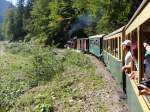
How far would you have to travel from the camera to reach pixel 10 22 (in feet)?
399

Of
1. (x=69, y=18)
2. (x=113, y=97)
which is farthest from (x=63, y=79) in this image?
(x=69, y=18)

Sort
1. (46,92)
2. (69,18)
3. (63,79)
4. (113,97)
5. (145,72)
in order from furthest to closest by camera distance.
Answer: (69,18), (63,79), (46,92), (113,97), (145,72)

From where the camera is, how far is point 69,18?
2421 inches

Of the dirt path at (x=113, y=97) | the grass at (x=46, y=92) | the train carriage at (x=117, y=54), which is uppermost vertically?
the train carriage at (x=117, y=54)

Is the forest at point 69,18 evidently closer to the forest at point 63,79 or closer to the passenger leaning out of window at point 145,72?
the forest at point 63,79

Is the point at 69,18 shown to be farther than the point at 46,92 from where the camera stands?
Yes

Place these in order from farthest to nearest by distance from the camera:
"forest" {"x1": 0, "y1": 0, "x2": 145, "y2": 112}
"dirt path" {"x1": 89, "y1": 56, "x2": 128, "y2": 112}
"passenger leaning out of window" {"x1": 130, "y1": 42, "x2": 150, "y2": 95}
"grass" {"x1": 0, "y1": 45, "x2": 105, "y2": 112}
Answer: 1. "forest" {"x1": 0, "y1": 0, "x2": 145, "y2": 112}
2. "grass" {"x1": 0, "y1": 45, "x2": 105, "y2": 112}
3. "dirt path" {"x1": 89, "y1": 56, "x2": 128, "y2": 112}
4. "passenger leaning out of window" {"x1": 130, "y1": 42, "x2": 150, "y2": 95}

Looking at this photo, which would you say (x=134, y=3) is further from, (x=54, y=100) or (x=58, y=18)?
(x=58, y=18)

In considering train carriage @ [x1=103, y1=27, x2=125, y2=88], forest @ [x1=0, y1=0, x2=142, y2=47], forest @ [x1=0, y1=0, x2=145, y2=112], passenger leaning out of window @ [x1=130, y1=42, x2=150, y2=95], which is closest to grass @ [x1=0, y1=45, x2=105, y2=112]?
forest @ [x1=0, y1=0, x2=145, y2=112]

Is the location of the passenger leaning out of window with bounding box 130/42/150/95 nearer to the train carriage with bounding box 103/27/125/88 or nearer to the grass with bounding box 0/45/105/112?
the grass with bounding box 0/45/105/112

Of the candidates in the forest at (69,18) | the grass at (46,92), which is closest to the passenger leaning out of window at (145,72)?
the grass at (46,92)

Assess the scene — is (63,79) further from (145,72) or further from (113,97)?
(145,72)

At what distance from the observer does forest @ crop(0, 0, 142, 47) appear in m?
35.7

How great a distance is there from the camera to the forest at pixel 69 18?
1404 inches
